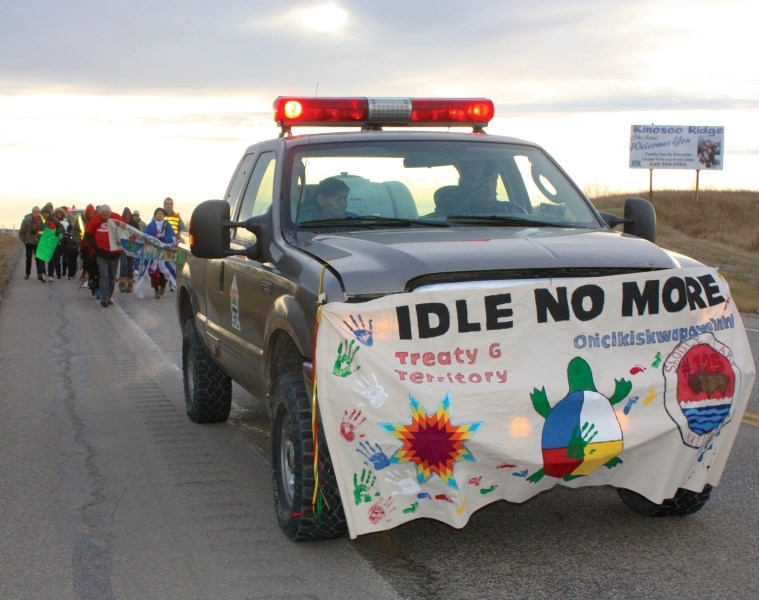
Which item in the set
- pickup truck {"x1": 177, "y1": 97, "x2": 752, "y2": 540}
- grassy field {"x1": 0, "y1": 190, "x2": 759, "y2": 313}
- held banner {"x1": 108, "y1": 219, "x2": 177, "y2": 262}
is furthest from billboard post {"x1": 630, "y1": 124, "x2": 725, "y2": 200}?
pickup truck {"x1": 177, "y1": 97, "x2": 752, "y2": 540}

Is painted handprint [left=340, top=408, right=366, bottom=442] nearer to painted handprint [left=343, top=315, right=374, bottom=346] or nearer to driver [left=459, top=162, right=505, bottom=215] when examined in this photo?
painted handprint [left=343, top=315, right=374, bottom=346]

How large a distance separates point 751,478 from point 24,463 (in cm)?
457

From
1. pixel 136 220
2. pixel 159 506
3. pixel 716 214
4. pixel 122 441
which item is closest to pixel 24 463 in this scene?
pixel 122 441

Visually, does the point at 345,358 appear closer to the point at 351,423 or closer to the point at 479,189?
the point at 351,423

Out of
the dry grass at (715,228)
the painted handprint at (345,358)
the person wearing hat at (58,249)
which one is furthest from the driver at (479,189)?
the person wearing hat at (58,249)

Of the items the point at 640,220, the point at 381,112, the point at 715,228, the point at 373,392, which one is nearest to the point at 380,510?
the point at 373,392

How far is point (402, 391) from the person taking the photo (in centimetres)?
450

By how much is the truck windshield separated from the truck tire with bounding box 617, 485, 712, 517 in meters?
1.57

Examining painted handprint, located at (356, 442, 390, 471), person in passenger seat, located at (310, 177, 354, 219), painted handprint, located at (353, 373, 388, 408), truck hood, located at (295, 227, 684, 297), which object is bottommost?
painted handprint, located at (356, 442, 390, 471)

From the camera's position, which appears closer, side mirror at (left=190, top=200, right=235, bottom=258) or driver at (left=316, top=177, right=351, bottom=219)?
side mirror at (left=190, top=200, right=235, bottom=258)

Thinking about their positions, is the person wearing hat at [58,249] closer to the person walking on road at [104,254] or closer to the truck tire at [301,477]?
the person walking on road at [104,254]

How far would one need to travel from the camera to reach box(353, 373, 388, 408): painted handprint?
4516 mm

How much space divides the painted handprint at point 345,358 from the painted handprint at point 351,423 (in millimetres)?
163

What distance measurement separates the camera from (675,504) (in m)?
5.55
